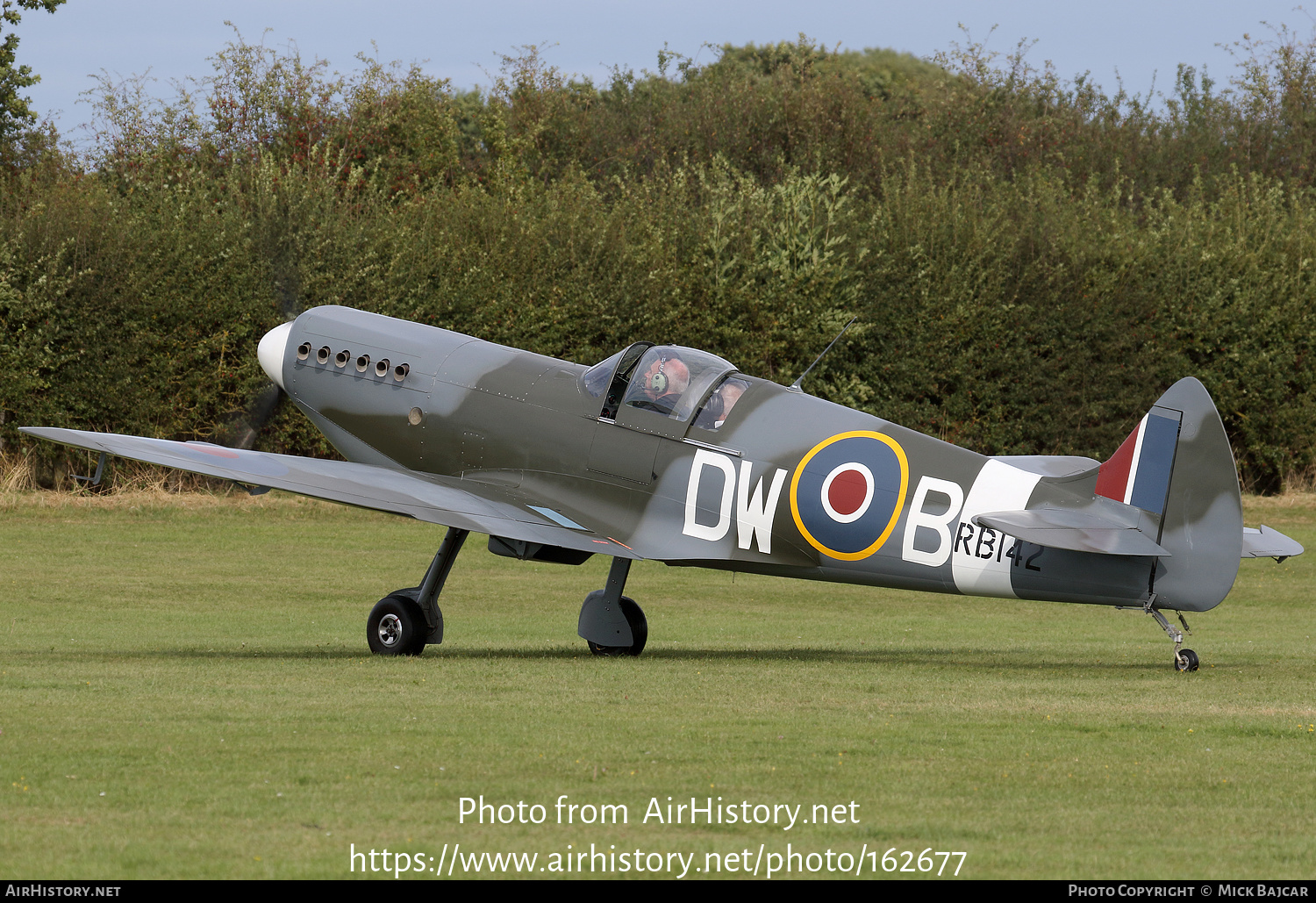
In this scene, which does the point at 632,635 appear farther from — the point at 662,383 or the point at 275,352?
the point at 275,352

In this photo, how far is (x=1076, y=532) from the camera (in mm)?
10422

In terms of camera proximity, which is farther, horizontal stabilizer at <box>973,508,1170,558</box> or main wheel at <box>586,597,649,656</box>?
main wheel at <box>586,597,649,656</box>

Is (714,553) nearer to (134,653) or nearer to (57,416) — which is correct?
(134,653)

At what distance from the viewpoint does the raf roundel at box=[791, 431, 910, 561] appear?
445 inches

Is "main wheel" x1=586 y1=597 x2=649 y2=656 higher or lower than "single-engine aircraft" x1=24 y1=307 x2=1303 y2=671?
lower

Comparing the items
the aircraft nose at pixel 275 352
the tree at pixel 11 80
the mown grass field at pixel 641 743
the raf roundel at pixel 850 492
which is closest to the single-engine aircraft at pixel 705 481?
the raf roundel at pixel 850 492

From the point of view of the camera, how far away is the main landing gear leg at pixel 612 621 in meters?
12.7

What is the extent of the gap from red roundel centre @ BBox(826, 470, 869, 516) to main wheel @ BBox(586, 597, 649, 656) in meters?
2.17

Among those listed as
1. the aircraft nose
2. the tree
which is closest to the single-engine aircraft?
the aircraft nose

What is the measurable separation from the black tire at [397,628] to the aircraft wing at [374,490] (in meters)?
0.80

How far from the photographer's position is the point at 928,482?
11.2 m

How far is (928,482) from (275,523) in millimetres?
16824

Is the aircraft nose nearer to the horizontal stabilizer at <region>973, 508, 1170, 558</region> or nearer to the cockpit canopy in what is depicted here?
the cockpit canopy

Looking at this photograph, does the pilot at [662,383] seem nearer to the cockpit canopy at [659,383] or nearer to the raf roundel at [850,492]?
the cockpit canopy at [659,383]
